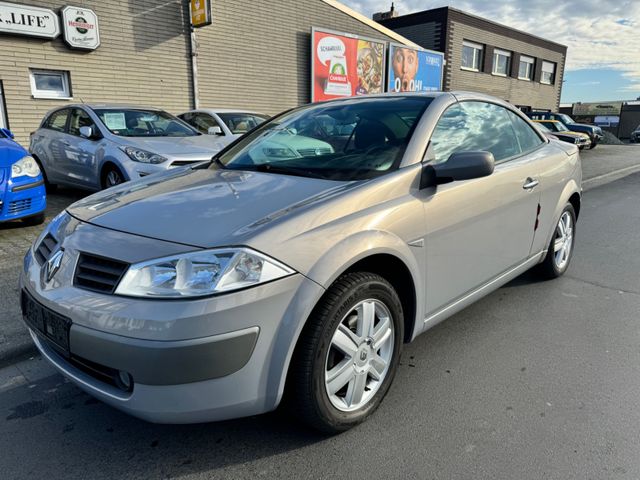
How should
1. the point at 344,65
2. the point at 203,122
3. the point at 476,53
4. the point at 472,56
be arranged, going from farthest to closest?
the point at 476,53
the point at 472,56
the point at 344,65
the point at 203,122

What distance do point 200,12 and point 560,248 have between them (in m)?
11.4

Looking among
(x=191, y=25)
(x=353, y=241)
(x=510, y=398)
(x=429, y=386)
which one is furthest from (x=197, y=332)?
(x=191, y=25)

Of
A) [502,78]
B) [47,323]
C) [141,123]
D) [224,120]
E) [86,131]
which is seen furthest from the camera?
[502,78]

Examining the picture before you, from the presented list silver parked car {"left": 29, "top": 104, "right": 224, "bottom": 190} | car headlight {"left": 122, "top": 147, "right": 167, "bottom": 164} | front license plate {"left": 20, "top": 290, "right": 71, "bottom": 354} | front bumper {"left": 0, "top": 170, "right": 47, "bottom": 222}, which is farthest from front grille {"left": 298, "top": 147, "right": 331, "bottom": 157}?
front bumper {"left": 0, "top": 170, "right": 47, "bottom": 222}

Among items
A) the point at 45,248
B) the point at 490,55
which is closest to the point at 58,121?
the point at 45,248

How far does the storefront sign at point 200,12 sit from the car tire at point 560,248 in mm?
10826

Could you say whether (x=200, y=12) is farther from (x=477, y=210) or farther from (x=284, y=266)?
(x=284, y=266)

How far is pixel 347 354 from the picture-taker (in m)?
2.20

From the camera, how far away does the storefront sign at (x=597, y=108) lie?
141ft

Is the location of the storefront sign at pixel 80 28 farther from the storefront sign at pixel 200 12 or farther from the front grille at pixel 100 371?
the front grille at pixel 100 371

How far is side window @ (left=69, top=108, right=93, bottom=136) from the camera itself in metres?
7.18

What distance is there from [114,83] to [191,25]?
2656 mm

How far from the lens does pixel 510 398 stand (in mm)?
2586

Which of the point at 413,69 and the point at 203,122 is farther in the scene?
the point at 413,69
